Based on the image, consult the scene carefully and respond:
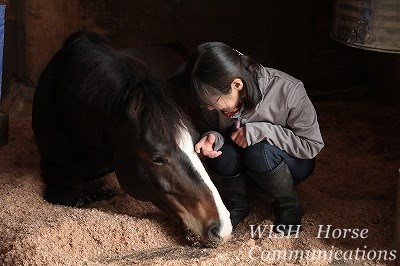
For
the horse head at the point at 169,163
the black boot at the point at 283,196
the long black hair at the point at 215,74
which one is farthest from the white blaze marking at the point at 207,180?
the black boot at the point at 283,196

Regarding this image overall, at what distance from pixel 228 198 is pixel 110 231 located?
0.49 meters

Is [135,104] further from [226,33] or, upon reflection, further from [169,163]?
[226,33]

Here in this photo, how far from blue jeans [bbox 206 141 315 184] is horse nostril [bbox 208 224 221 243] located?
0.30 meters

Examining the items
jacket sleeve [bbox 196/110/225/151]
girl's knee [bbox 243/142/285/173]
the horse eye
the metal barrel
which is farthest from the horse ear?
the metal barrel

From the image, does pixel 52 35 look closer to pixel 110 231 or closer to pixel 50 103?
pixel 50 103

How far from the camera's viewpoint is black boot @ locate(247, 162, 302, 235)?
239cm

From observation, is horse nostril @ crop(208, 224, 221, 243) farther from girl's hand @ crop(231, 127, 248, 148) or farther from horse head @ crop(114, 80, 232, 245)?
girl's hand @ crop(231, 127, 248, 148)

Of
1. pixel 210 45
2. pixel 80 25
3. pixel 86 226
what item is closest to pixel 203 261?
pixel 86 226

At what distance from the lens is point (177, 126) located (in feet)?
7.41

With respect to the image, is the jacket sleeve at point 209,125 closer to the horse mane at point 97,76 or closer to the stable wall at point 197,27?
the horse mane at point 97,76

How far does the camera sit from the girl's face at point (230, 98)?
2.22m

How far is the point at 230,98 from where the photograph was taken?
2240 mm

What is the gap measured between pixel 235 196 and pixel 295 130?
1.21 feet

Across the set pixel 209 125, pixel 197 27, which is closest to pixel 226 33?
pixel 197 27
